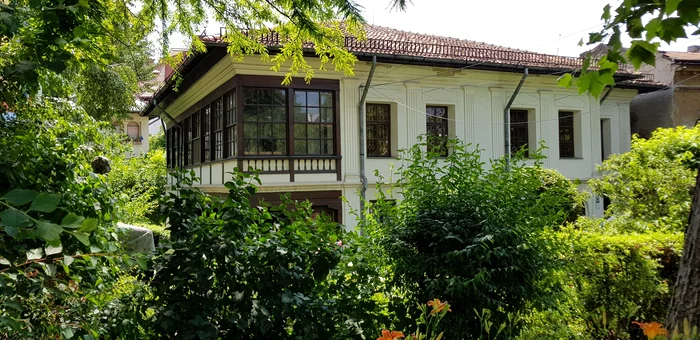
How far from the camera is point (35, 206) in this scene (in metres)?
1.19

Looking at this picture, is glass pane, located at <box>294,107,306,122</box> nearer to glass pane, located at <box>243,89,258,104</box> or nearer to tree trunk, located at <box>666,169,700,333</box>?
glass pane, located at <box>243,89,258,104</box>

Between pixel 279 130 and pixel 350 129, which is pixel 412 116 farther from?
pixel 279 130

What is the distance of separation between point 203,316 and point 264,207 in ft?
2.36

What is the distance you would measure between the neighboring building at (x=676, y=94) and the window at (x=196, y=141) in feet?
50.3

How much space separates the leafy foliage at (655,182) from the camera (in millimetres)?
6294

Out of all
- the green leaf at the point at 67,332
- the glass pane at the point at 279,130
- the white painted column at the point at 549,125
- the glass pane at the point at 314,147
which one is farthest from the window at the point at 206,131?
the green leaf at the point at 67,332

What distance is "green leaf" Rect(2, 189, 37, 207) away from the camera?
121cm

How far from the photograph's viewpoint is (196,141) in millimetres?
16672

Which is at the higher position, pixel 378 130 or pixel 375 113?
pixel 375 113

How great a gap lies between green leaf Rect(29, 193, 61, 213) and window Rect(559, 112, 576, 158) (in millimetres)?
16518

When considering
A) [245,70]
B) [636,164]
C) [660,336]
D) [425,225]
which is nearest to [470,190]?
[425,225]

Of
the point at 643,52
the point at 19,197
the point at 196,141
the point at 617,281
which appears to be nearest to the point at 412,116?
the point at 196,141

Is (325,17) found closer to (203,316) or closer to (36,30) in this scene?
(36,30)

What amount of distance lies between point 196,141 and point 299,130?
5651mm
